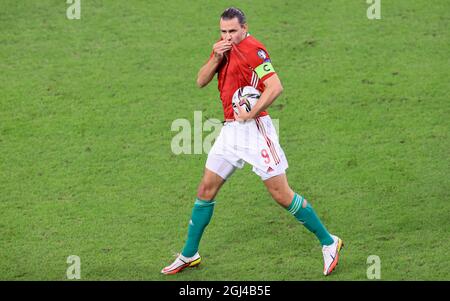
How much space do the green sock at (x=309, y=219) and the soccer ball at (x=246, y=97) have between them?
2.70 feet

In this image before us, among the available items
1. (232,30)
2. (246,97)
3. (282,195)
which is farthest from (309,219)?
(232,30)

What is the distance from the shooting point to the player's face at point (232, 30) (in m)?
7.33

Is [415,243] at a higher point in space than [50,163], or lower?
lower

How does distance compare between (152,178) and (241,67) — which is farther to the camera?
(152,178)

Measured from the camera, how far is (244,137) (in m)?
7.59

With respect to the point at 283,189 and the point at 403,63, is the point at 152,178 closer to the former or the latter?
the point at 283,189

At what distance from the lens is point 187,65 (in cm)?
1092

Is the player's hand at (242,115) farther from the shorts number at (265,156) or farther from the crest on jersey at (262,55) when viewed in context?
the crest on jersey at (262,55)

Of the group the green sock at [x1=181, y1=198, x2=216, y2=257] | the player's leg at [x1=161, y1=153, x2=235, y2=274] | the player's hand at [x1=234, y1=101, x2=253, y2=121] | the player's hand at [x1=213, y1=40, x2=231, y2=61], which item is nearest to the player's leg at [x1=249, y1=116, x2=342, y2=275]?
the player's hand at [x1=234, y1=101, x2=253, y2=121]

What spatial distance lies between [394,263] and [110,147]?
3242 millimetres

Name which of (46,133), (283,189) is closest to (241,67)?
(283,189)

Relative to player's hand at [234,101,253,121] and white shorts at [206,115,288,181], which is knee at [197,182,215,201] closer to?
white shorts at [206,115,288,181]

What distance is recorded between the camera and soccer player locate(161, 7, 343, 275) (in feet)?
24.2

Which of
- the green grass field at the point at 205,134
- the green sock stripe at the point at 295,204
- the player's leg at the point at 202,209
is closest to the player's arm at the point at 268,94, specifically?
the player's leg at the point at 202,209
